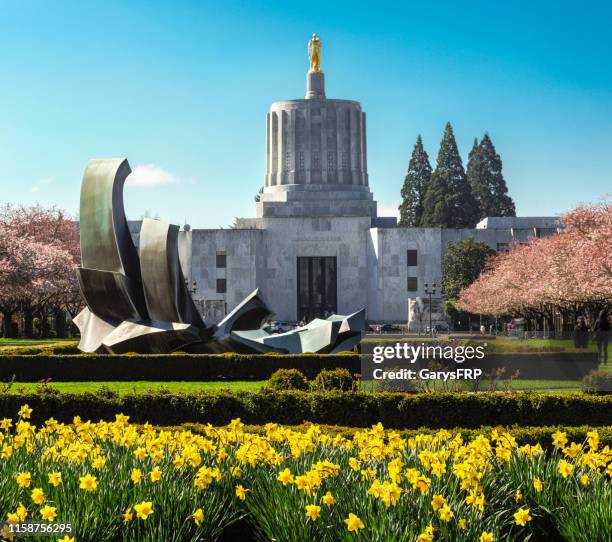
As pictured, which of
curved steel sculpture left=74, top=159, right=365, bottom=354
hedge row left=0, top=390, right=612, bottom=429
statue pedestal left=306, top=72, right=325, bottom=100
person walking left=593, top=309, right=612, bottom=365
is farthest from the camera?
statue pedestal left=306, top=72, right=325, bottom=100

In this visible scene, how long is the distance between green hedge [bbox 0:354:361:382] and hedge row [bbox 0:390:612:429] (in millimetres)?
9890

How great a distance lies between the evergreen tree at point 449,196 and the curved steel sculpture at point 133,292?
190ft

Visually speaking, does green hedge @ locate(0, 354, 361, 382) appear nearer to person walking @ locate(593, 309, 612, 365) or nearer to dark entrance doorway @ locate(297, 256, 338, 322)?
person walking @ locate(593, 309, 612, 365)

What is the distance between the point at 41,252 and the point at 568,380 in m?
31.4

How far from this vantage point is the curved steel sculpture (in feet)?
81.4

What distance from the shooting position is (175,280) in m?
25.2

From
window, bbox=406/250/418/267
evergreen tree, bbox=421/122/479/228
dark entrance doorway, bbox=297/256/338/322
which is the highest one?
evergreen tree, bbox=421/122/479/228

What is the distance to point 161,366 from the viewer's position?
922 inches

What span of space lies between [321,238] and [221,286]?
354 inches

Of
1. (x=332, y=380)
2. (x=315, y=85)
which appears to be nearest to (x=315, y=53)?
(x=315, y=85)

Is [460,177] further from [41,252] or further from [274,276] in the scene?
[41,252]

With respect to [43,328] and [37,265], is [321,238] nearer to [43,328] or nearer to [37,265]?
[43,328]

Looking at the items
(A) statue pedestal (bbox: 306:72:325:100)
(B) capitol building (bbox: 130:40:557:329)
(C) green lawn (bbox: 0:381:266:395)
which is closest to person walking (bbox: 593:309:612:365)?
(C) green lawn (bbox: 0:381:266:395)

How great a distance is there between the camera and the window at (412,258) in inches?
2899
